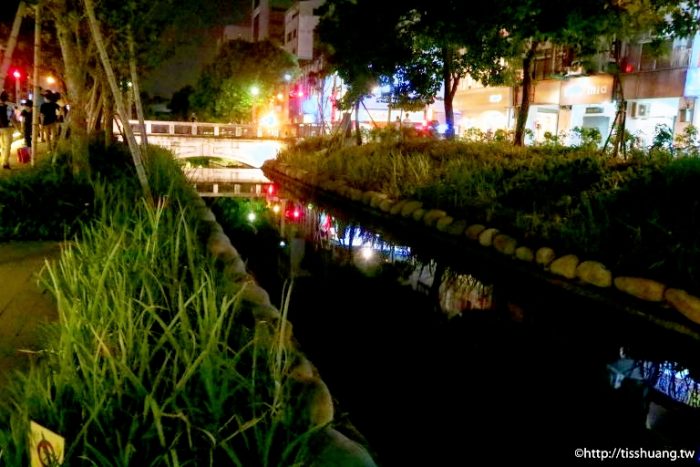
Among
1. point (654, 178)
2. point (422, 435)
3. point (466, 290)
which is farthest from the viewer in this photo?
point (654, 178)

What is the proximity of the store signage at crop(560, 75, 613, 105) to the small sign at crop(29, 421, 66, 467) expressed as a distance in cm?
2366

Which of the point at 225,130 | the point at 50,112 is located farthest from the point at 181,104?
the point at 50,112

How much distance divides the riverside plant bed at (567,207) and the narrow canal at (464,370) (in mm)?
744

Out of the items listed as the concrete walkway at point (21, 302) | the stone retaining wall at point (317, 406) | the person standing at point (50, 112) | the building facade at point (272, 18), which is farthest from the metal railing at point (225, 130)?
the building facade at point (272, 18)

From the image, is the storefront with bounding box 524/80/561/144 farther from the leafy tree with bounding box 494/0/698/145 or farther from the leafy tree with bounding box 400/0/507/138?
the leafy tree with bounding box 494/0/698/145

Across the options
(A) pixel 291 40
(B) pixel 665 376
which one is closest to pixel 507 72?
(B) pixel 665 376

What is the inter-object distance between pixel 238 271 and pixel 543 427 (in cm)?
290

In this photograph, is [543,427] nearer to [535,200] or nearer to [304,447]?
[304,447]

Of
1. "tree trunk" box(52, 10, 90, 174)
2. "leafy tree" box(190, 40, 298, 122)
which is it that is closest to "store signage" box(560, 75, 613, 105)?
"tree trunk" box(52, 10, 90, 174)

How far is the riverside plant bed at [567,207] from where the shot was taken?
7363 millimetres

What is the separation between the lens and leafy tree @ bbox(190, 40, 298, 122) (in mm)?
43469

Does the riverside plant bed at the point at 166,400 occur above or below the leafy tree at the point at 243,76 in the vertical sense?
below

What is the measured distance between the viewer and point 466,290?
27.4 feet

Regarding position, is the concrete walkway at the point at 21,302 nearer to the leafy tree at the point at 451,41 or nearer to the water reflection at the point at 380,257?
the water reflection at the point at 380,257
